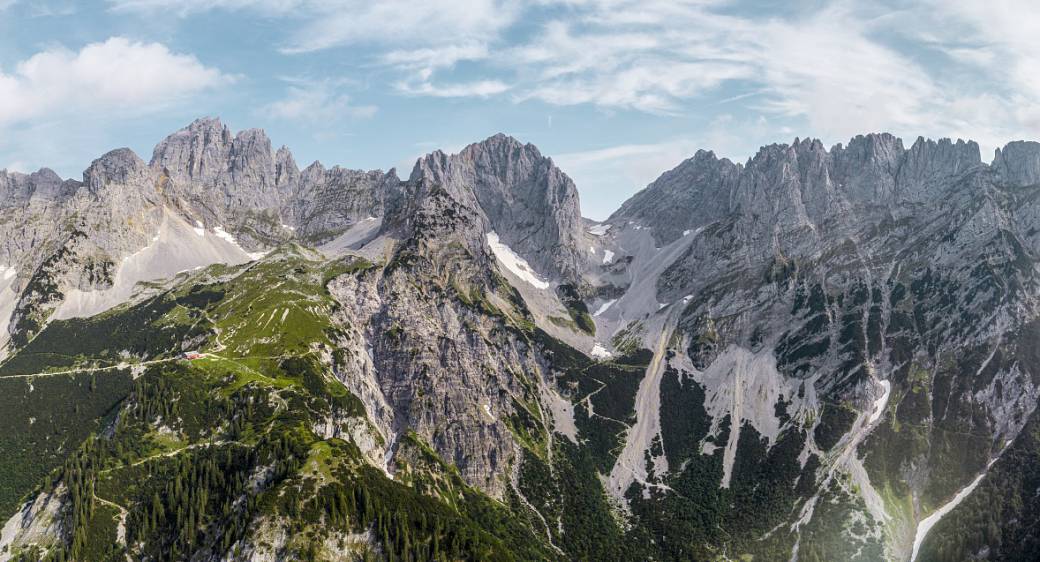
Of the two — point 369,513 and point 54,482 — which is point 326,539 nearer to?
point 369,513

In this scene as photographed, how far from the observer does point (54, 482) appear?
197000mm

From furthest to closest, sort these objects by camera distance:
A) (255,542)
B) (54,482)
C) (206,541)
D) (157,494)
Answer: (54,482) → (157,494) → (206,541) → (255,542)

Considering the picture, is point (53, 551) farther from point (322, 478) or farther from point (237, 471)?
point (322, 478)

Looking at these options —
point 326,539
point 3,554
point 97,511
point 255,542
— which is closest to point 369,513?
point 326,539

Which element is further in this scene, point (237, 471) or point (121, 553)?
point (237, 471)

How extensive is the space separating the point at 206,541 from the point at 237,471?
19.4 meters

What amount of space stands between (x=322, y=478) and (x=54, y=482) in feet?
274

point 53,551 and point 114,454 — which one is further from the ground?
point 114,454

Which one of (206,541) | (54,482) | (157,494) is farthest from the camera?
(54,482)

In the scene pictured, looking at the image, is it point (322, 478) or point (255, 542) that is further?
→ point (322, 478)

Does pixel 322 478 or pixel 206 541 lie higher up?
pixel 322 478

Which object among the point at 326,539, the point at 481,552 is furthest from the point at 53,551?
the point at 481,552

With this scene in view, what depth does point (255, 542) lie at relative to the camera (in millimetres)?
160000

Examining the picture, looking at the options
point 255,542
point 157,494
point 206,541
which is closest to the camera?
point 255,542
